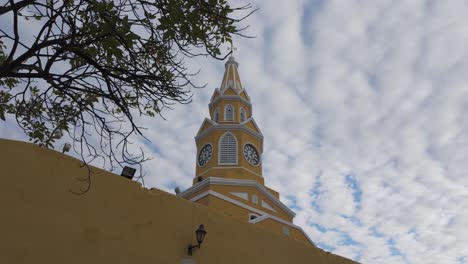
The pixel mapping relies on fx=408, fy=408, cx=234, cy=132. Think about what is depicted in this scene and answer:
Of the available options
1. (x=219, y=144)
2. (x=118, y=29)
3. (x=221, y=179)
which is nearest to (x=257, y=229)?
(x=118, y=29)

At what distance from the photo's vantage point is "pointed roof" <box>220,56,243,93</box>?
1126 inches

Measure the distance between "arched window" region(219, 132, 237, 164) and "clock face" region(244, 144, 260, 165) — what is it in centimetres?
77

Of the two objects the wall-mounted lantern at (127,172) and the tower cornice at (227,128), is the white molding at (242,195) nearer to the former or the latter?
the tower cornice at (227,128)

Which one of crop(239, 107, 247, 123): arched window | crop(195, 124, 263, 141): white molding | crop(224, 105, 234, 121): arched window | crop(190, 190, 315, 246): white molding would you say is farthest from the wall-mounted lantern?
crop(239, 107, 247, 123): arched window

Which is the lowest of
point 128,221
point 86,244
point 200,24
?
point 86,244

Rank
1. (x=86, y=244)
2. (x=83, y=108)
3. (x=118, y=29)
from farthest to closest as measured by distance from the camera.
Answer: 1. (x=86, y=244)
2. (x=83, y=108)
3. (x=118, y=29)

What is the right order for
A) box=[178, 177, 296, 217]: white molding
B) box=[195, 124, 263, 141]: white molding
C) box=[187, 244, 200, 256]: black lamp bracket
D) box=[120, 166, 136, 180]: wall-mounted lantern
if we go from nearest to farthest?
box=[187, 244, 200, 256]: black lamp bracket → box=[120, 166, 136, 180]: wall-mounted lantern → box=[178, 177, 296, 217]: white molding → box=[195, 124, 263, 141]: white molding

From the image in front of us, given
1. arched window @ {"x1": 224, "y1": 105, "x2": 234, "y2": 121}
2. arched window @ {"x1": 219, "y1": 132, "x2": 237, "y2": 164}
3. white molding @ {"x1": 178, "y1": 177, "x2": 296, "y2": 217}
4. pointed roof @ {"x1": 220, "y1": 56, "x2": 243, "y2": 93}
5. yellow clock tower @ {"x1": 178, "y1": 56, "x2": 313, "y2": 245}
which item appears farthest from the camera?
pointed roof @ {"x1": 220, "y1": 56, "x2": 243, "y2": 93}

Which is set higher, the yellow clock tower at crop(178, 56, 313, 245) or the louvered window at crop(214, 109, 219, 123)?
the louvered window at crop(214, 109, 219, 123)

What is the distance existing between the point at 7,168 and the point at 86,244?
1518 mm

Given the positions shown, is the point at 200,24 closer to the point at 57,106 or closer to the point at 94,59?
the point at 94,59

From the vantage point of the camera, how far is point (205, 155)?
83.1 feet

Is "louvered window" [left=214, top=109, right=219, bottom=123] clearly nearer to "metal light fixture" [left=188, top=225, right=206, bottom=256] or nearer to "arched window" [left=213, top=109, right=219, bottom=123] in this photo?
"arched window" [left=213, top=109, right=219, bottom=123]

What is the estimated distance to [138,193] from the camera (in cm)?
673
